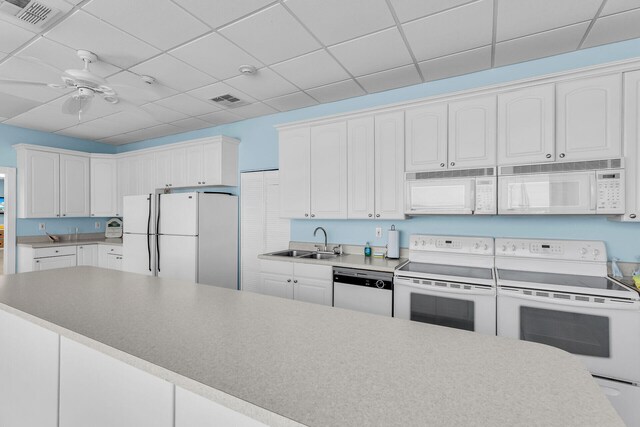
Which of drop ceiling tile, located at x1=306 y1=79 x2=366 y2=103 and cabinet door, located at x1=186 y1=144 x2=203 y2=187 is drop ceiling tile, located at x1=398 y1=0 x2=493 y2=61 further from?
cabinet door, located at x1=186 y1=144 x2=203 y2=187

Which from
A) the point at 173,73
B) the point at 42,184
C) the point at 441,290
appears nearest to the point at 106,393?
the point at 441,290

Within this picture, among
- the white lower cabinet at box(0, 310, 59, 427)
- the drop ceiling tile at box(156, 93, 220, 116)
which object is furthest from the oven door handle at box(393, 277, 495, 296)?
the drop ceiling tile at box(156, 93, 220, 116)

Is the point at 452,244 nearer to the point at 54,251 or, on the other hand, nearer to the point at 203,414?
the point at 203,414

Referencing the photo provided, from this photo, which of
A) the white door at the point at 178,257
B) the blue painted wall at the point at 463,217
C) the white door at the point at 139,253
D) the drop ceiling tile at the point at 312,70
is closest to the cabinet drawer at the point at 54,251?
Answer: the white door at the point at 139,253

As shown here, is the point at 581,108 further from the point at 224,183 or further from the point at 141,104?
the point at 141,104

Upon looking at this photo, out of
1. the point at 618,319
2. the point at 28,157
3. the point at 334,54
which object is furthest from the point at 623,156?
the point at 28,157

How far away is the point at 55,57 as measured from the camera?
8.52ft

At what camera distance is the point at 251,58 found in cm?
266

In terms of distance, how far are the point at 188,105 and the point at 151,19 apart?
5.58 ft

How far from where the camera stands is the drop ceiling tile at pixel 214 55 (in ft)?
7.95

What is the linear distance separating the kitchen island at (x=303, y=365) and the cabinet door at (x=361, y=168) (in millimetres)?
1876

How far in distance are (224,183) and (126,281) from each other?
8.28 ft

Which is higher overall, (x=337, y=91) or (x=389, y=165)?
(x=337, y=91)

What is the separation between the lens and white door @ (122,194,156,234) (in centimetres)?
438
